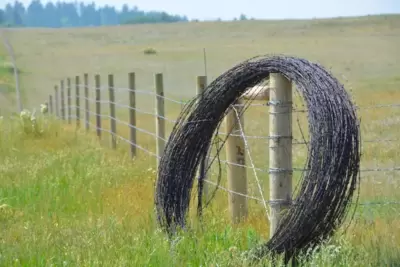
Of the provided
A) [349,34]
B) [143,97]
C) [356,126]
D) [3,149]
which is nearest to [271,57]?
[356,126]

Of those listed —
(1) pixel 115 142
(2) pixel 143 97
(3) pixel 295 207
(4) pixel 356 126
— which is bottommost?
(2) pixel 143 97

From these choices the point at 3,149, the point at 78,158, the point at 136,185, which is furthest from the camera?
the point at 3,149

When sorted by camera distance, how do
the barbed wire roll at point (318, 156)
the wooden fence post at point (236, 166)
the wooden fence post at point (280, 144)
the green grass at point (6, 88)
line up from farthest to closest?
the green grass at point (6, 88) → the wooden fence post at point (236, 166) → the wooden fence post at point (280, 144) → the barbed wire roll at point (318, 156)

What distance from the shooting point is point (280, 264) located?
17.4 ft

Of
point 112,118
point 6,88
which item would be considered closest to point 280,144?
point 112,118

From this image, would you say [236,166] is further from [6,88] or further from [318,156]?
[6,88]

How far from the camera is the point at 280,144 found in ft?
20.0

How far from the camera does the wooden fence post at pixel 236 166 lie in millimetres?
7344

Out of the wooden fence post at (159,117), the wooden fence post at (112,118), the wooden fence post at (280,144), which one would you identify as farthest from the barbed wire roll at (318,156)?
the wooden fence post at (112,118)

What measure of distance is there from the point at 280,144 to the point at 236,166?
4.32 feet

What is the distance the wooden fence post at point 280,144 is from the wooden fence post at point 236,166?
3.82ft

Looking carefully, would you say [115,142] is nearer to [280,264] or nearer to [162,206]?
[162,206]

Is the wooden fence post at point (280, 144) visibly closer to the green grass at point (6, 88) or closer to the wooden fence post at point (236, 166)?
the wooden fence post at point (236, 166)

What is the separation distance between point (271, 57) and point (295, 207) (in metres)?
1.29
